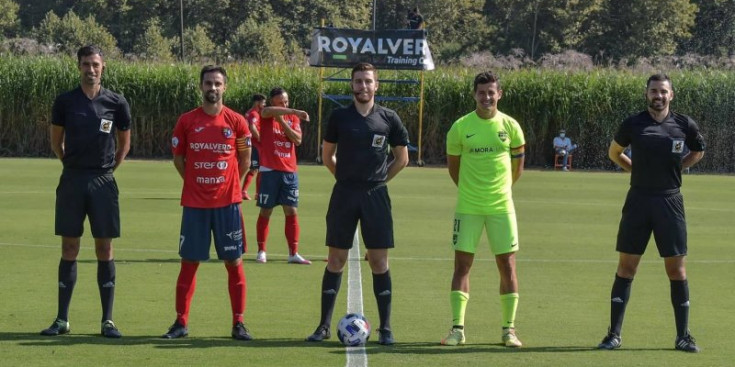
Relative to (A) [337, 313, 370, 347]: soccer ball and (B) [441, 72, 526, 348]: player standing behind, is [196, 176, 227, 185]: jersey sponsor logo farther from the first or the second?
(B) [441, 72, 526, 348]: player standing behind

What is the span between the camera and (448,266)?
50.4 feet

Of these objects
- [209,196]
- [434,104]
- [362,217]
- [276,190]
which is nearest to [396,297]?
[362,217]

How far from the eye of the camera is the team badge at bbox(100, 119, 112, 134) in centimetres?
997

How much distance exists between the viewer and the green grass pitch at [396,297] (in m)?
9.51

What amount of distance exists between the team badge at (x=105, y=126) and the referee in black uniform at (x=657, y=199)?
4.39m

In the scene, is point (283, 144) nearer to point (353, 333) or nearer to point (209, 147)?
point (209, 147)

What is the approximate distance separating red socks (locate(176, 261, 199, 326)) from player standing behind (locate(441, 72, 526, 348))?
7.27 ft

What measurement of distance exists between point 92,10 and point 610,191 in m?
60.4

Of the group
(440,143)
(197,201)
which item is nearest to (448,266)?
(197,201)

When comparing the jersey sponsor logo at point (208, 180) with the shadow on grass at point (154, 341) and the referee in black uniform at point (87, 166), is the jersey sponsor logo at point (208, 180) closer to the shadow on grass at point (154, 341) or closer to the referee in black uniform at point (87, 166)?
the referee in black uniform at point (87, 166)

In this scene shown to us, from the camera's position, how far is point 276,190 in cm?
1522

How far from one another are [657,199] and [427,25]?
75.2 metres

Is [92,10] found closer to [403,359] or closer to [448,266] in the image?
[448,266]

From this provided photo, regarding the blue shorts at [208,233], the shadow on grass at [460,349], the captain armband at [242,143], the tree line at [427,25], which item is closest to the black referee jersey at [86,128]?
the blue shorts at [208,233]
